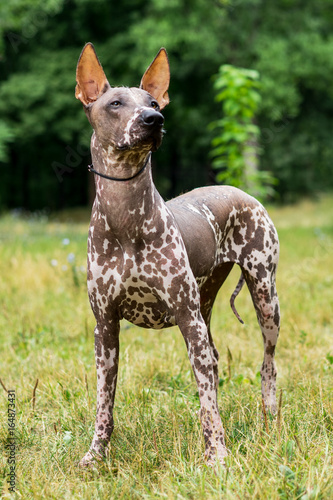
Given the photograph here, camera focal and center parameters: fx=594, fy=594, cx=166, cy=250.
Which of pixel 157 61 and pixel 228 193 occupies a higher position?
pixel 157 61

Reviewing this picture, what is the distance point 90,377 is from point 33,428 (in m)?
0.66

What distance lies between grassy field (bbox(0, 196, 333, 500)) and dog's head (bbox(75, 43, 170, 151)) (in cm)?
147

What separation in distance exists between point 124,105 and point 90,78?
0.33 m

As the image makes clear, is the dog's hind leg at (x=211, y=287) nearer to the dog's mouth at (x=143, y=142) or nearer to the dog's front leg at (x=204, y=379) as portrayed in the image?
the dog's front leg at (x=204, y=379)

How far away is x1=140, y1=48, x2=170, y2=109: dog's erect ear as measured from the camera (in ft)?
9.77

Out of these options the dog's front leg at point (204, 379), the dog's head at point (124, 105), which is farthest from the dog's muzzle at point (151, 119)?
the dog's front leg at point (204, 379)

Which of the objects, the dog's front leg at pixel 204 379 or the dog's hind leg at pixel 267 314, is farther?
the dog's hind leg at pixel 267 314

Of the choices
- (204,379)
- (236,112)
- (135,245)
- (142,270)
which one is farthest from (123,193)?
(236,112)

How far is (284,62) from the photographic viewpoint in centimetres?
1742

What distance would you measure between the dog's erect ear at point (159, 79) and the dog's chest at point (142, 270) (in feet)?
2.07

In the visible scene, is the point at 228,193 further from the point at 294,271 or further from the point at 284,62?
the point at 284,62

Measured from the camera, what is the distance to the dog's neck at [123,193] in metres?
2.77

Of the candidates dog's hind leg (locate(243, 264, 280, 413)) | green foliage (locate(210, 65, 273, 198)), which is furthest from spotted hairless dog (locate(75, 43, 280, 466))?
green foliage (locate(210, 65, 273, 198))

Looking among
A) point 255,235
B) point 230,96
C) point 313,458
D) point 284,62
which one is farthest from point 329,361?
point 284,62
